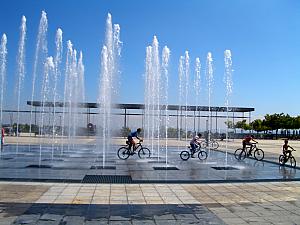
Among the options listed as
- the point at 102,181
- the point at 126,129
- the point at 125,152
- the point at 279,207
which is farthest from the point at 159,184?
the point at 126,129

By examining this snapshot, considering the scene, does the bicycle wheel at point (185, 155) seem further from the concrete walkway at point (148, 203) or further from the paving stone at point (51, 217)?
the paving stone at point (51, 217)

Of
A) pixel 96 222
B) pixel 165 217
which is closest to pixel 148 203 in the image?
pixel 165 217

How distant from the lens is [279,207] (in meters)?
8.40

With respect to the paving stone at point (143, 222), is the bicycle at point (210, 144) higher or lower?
higher

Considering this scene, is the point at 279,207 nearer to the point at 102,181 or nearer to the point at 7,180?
the point at 102,181

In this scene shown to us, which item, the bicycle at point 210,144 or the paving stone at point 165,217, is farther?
the bicycle at point 210,144

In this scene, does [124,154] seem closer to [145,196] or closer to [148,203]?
[145,196]

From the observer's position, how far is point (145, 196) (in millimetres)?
9453

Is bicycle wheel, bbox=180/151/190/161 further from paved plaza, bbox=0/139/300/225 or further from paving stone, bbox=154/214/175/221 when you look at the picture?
paving stone, bbox=154/214/175/221

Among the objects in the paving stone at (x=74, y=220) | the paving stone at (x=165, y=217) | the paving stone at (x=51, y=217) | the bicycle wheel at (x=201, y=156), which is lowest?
the paving stone at (x=165, y=217)

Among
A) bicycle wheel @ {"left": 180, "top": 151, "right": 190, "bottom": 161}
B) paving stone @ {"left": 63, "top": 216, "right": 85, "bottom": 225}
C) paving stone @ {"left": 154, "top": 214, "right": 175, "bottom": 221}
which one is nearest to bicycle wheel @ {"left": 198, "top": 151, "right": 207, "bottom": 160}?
bicycle wheel @ {"left": 180, "top": 151, "right": 190, "bottom": 161}

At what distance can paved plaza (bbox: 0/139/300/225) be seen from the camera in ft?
23.9

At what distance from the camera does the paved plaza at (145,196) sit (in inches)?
287

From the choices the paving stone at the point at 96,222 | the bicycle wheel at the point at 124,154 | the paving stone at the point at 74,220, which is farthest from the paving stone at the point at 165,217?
the bicycle wheel at the point at 124,154
